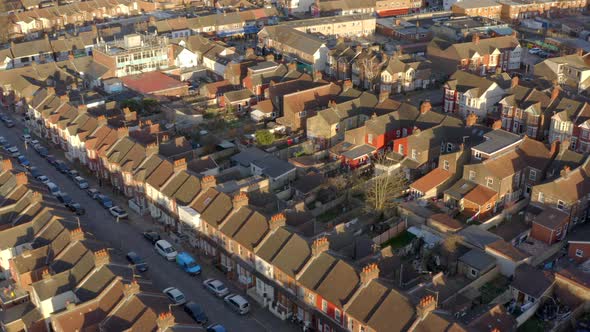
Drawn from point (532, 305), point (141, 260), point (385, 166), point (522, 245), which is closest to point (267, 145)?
point (385, 166)

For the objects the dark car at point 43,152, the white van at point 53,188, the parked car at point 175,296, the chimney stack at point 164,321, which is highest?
the chimney stack at point 164,321

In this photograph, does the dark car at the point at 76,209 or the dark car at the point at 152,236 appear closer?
the dark car at the point at 152,236

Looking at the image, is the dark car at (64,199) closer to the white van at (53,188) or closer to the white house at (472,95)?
the white van at (53,188)

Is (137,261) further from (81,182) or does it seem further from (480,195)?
(480,195)

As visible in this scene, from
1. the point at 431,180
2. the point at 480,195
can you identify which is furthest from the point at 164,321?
the point at 480,195

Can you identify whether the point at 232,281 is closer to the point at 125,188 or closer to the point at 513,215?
the point at 125,188

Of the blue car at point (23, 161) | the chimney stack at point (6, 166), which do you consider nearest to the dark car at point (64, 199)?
the chimney stack at point (6, 166)

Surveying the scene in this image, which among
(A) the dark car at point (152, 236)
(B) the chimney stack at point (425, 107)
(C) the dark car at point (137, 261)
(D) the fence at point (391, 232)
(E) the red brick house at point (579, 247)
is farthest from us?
(B) the chimney stack at point (425, 107)
